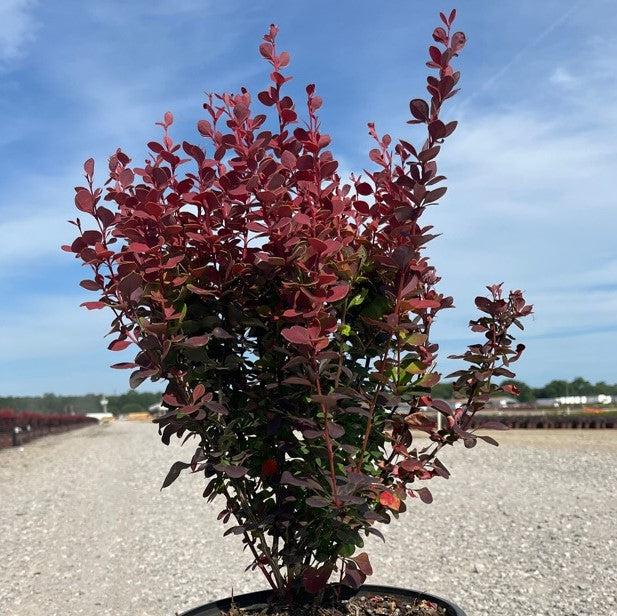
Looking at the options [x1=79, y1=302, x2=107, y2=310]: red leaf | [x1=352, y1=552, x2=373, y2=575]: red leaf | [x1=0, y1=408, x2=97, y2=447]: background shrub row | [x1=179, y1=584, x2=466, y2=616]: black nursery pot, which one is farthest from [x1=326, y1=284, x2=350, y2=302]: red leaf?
[x1=0, y1=408, x2=97, y2=447]: background shrub row

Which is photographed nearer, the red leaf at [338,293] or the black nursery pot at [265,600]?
the red leaf at [338,293]

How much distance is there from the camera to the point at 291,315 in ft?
5.86

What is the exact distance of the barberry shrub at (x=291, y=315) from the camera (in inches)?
73.5

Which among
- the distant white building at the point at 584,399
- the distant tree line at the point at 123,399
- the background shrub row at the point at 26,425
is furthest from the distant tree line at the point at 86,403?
the distant white building at the point at 584,399

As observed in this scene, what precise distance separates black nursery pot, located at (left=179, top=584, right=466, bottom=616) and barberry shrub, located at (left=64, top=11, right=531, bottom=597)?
0.12 meters

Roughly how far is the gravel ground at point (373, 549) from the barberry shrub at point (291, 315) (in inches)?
137

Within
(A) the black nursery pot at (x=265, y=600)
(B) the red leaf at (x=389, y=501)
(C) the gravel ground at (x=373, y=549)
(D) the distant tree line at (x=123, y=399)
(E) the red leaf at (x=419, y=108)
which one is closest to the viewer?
(E) the red leaf at (x=419, y=108)

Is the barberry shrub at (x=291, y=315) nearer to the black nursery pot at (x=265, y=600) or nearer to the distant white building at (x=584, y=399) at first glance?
the black nursery pot at (x=265, y=600)

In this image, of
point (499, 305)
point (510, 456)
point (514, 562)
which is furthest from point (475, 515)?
point (510, 456)

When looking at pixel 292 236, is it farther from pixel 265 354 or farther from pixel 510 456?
pixel 510 456

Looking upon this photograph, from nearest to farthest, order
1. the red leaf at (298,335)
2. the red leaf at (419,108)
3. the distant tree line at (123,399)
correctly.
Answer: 1. the red leaf at (298,335)
2. the red leaf at (419,108)
3. the distant tree line at (123,399)

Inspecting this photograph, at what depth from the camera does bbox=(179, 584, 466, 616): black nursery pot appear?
219 cm

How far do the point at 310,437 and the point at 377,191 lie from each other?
82 centimetres

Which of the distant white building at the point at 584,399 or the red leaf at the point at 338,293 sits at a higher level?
the distant white building at the point at 584,399
